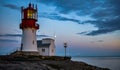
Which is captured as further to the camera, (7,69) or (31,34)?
(31,34)

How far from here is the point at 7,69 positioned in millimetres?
17562

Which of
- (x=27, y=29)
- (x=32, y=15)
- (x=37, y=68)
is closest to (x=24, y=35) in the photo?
(x=27, y=29)

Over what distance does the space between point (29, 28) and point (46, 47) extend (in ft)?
30.8

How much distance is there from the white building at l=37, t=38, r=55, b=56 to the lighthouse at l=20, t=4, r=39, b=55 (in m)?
7.95

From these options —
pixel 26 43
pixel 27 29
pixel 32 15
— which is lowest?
pixel 26 43

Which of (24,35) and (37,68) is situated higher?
(24,35)

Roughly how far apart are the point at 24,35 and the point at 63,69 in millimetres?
16444

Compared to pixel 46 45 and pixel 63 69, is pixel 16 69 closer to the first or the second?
pixel 63 69

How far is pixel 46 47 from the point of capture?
1875 inches

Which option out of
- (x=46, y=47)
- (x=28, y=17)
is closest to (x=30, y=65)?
(x=28, y=17)

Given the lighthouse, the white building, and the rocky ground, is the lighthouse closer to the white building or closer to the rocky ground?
the white building

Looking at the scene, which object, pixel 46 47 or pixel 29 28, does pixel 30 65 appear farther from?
pixel 46 47

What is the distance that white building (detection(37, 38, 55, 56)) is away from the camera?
47500mm

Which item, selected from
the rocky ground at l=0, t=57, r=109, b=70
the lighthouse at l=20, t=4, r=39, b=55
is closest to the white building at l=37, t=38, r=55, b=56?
the lighthouse at l=20, t=4, r=39, b=55
